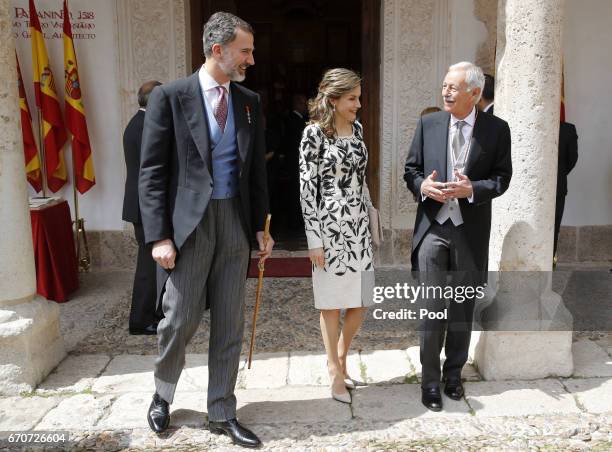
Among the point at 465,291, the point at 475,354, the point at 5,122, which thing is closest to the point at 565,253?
the point at 475,354

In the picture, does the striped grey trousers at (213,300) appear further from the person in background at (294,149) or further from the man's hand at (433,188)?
the person in background at (294,149)

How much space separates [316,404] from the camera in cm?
375

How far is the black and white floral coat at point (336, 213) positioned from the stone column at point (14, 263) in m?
1.73

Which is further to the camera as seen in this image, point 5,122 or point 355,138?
point 5,122

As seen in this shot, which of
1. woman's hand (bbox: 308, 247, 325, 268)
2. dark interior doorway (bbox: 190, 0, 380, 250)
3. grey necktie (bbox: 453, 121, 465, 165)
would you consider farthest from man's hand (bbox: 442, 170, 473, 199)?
dark interior doorway (bbox: 190, 0, 380, 250)

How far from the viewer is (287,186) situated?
31.1 feet

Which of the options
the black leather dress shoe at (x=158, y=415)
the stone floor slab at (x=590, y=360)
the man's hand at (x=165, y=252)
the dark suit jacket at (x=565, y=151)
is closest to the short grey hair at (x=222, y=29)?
the man's hand at (x=165, y=252)

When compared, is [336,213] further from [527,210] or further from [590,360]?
[590,360]

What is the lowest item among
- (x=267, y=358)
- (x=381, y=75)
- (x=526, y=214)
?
(x=267, y=358)

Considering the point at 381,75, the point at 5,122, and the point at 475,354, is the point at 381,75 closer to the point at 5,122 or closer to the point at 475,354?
the point at 475,354

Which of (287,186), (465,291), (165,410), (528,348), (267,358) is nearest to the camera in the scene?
(165,410)

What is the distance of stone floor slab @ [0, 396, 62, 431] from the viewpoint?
3.53 metres

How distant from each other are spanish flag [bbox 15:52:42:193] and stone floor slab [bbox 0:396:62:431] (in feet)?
10.1

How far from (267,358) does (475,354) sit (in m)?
1.34
